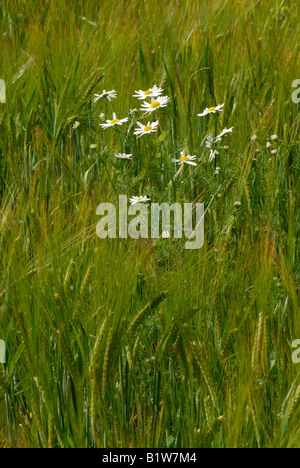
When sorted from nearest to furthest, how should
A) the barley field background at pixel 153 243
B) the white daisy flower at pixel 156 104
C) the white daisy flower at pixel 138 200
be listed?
the barley field background at pixel 153 243 < the white daisy flower at pixel 138 200 < the white daisy flower at pixel 156 104

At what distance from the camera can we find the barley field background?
82 centimetres

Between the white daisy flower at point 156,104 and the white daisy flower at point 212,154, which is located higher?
the white daisy flower at point 156,104

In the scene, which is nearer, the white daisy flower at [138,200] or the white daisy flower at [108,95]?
the white daisy flower at [138,200]

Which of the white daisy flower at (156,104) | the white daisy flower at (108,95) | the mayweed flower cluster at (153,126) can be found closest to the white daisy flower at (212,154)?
the mayweed flower cluster at (153,126)

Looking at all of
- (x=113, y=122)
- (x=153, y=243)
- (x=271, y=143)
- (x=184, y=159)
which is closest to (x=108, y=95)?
(x=113, y=122)

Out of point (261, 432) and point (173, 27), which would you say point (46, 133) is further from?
point (261, 432)

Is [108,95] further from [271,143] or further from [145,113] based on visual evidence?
[271,143]

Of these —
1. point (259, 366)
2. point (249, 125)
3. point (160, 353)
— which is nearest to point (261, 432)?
point (259, 366)

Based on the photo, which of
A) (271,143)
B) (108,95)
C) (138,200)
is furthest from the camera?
(108,95)

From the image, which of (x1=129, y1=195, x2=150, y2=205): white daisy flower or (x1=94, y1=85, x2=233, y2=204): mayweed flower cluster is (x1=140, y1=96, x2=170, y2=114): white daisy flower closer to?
(x1=94, y1=85, x2=233, y2=204): mayweed flower cluster

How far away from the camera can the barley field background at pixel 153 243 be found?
0.82 m

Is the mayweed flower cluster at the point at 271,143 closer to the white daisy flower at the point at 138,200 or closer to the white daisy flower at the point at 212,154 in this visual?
the white daisy flower at the point at 212,154

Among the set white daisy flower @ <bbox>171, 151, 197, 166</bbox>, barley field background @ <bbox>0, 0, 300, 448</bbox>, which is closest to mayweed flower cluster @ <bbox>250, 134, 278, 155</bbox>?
barley field background @ <bbox>0, 0, 300, 448</bbox>

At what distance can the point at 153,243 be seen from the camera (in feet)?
3.53
